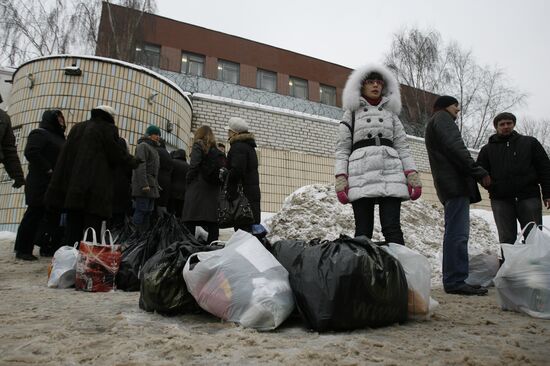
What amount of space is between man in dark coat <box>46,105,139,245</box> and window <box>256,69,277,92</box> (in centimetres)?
1667

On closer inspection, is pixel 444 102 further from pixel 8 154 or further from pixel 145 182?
pixel 8 154

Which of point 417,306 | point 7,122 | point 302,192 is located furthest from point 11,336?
point 302,192

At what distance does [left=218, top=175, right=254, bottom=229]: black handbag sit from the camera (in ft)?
12.1

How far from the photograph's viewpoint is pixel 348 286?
1.75 meters

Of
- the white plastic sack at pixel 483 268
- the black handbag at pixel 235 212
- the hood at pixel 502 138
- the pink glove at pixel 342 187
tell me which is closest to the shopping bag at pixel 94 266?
the black handbag at pixel 235 212

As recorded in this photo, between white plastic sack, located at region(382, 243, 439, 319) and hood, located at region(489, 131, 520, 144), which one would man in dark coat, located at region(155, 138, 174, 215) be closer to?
white plastic sack, located at region(382, 243, 439, 319)

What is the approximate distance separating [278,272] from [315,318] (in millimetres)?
334

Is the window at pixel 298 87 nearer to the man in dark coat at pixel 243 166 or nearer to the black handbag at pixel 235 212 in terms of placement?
the man in dark coat at pixel 243 166

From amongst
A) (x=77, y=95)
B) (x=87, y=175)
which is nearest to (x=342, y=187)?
(x=87, y=175)

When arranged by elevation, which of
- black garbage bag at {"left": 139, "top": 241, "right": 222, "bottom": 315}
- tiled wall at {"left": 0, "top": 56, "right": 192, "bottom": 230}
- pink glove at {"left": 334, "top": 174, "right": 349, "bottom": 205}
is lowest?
black garbage bag at {"left": 139, "top": 241, "right": 222, "bottom": 315}

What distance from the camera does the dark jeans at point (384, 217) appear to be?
108 inches

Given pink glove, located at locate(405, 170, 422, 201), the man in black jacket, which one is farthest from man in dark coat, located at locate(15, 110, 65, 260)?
the man in black jacket

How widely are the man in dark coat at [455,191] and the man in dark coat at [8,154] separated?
4.17 meters

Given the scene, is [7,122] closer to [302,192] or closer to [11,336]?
[11,336]
